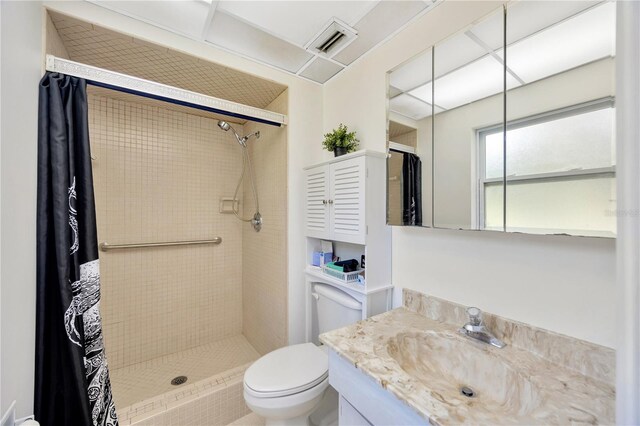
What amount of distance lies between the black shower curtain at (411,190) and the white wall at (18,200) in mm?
1485

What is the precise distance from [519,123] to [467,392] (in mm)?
979

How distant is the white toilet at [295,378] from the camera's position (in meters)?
1.17

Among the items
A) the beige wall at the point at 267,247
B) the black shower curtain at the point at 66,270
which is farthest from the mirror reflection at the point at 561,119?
the black shower curtain at the point at 66,270

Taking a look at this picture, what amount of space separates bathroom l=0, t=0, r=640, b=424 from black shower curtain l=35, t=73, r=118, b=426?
0.05 metres

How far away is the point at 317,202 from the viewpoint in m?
1.66

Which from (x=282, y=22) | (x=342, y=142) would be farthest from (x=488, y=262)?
(x=282, y=22)

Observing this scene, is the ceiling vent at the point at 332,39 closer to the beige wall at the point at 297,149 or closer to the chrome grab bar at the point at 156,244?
the beige wall at the point at 297,149

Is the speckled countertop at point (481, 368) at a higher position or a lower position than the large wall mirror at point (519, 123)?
lower

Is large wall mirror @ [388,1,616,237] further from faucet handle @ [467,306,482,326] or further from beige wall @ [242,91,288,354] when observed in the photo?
beige wall @ [242,91,288,354]

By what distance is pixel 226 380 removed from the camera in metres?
1.63

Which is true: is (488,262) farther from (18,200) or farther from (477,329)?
(18,200)

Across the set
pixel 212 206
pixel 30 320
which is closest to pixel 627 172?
pixel 30 320

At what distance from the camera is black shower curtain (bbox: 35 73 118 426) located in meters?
1.00

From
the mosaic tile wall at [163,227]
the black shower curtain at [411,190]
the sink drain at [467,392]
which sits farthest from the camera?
the mosaic tile wall at [163,227]
